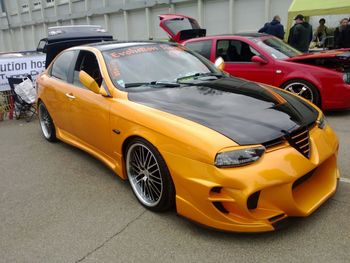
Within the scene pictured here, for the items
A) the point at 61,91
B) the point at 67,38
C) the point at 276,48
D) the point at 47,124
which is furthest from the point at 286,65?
the point at 67,38

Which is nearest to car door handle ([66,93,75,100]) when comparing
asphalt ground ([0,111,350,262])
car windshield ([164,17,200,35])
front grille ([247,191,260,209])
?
asphalt ground ([0,111,350,262])

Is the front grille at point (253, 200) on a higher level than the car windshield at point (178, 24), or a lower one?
lower

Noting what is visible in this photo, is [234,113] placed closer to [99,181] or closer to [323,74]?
[99,181]

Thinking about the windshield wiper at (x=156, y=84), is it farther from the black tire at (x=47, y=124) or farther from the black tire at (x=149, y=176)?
the black tire at (x=47, y=124)

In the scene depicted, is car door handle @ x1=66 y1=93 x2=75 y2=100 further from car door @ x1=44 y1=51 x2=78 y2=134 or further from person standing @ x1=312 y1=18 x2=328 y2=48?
person standing @ x1=312 y1=18 x2=328 y2=48

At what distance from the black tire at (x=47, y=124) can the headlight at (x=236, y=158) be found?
357 centimetres

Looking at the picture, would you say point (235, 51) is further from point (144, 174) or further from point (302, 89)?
point (144, 174)

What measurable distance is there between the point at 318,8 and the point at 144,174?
30.5 ft

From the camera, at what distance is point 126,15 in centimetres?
1844

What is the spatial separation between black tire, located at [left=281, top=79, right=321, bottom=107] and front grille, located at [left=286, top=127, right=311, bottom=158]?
3.70 metres

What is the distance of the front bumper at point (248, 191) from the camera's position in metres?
2.71

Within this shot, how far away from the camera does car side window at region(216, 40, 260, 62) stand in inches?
286

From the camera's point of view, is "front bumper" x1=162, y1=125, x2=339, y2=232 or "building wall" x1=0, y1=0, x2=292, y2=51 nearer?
"front bumper" x1=162, y1=125, x2=339, y2=232

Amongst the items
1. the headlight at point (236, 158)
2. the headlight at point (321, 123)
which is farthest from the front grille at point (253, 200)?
A: the headlight at point (321, 123)
